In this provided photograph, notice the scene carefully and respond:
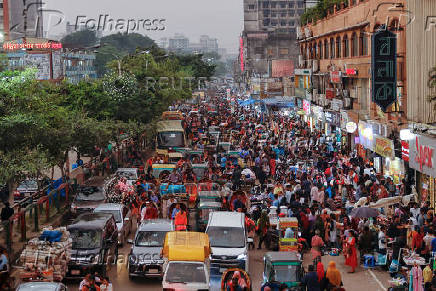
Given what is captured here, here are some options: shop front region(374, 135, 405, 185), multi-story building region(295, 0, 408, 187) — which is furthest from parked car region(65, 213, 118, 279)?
multi-story building region(295, 0, 408, 187)

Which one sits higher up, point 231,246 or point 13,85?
point 13,85

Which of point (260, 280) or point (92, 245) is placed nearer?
point (92, 245)

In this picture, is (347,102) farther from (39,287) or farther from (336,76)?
(39,287)

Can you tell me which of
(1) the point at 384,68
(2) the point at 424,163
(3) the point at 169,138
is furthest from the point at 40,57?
(2) the point at 424,163

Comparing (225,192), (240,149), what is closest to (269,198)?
(225,192)

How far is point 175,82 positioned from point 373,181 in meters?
50.4

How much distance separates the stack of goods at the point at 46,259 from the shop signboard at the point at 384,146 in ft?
53.1

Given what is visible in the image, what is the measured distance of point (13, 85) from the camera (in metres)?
24.0

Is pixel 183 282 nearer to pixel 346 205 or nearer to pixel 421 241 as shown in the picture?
pixel 421 241

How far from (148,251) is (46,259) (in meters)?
2.84

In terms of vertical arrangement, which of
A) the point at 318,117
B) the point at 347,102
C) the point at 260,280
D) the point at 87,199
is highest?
the point at 347,102

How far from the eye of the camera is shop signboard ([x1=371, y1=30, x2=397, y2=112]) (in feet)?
95.1

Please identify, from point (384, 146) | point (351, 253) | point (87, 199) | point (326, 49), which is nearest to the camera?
point (351, 253)

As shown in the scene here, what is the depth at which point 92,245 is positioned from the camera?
19.0 m
